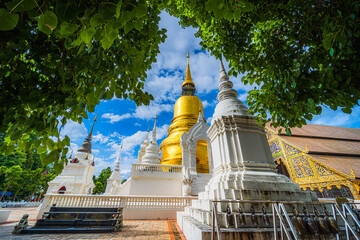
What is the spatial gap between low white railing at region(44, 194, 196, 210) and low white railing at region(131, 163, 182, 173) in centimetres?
285

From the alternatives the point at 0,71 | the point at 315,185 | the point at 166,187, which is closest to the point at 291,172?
the point at 315,185

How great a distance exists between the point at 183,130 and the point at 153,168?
5674 mm

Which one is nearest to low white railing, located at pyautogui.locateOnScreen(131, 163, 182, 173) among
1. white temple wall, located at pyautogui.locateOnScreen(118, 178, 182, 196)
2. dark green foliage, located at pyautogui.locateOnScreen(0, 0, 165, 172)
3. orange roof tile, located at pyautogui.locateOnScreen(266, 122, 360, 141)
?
white temple wall, located at pyautogui.locateOnScreen(118, 178, 182, 196)

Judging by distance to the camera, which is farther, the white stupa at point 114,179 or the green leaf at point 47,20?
the white stupa at point 114,179

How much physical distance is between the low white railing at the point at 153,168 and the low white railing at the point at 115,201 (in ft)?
9.36

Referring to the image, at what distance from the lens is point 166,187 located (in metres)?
10.4

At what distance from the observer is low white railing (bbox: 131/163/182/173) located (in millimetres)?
10604

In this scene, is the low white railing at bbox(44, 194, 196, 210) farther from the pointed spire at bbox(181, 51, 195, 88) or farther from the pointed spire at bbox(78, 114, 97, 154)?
the pointed spire at bbox(181, 51, 195, 88)

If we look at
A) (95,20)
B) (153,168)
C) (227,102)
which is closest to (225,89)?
(227,102)

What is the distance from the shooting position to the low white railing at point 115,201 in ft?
24.2

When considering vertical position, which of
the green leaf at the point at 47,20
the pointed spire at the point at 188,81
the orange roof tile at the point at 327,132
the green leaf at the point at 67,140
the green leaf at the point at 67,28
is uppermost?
the pointed spire at the point at 188,81

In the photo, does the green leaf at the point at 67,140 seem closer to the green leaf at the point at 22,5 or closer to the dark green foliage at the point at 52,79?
the dark green foliage at the point at 52,79

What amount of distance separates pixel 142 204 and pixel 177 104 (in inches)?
513

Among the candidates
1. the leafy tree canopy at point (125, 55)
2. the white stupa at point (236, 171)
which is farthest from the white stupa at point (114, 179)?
the leafy tree canopy at point (125, 55)
